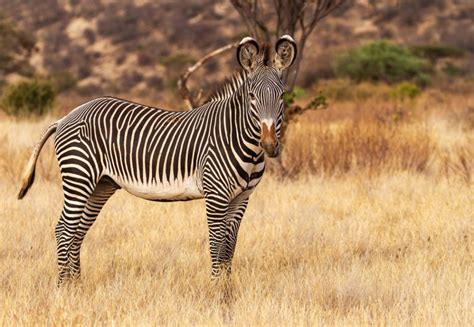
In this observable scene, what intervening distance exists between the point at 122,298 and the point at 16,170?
5.72m

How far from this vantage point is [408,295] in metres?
5.25

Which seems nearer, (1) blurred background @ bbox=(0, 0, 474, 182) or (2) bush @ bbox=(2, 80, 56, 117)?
(1) blurred background @ bbox=(0, 0, 474, 182)

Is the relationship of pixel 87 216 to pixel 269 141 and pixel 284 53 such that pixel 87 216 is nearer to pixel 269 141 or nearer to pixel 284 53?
pixel 269 141

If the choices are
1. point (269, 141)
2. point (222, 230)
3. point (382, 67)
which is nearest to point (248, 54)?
point (269, 141)

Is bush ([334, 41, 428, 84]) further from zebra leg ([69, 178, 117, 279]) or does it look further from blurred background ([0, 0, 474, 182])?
zebra leg ([69, 178, 117, 279])

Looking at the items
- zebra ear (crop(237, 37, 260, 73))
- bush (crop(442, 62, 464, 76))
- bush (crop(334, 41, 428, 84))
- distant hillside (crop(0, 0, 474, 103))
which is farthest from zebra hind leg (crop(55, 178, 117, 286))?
distant hillside (crop(0, 0, 474, 103))

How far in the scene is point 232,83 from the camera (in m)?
5.70

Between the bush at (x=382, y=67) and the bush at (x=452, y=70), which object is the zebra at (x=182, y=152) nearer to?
the bush at (x=382, y=67)

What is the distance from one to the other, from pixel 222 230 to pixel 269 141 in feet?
2.91

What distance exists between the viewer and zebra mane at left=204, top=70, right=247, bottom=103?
5.57 metres

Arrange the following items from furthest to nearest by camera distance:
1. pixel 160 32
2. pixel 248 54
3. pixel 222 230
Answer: pixel 160 32 < pixel 222 230 < pixel 248 54

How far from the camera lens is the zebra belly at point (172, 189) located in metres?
5.54

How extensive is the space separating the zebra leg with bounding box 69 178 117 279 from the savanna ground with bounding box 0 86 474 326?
0.15 m

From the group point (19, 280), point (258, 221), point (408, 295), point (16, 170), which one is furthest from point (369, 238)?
point (16, 170)
